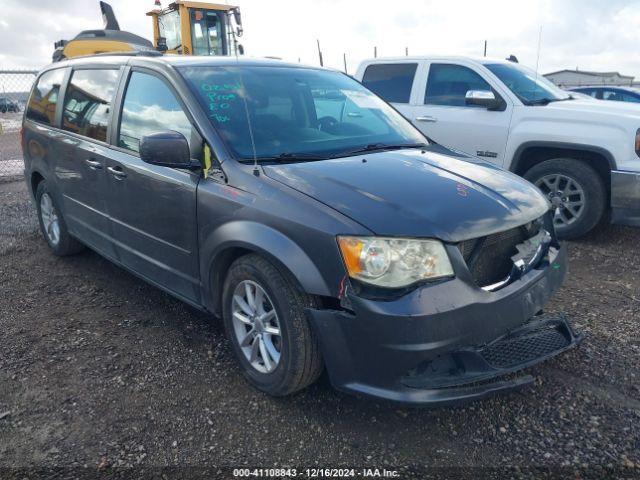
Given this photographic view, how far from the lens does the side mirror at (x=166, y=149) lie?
9.14ft

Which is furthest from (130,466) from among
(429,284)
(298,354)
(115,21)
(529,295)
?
(115,21)

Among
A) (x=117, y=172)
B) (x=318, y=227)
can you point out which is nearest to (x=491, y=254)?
(x=318, y=227)

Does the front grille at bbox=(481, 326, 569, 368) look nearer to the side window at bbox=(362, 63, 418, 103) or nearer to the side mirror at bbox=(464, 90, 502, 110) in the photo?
the side mirror at bbox=(464, 90, 502, 110)

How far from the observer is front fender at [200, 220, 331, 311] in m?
2.36

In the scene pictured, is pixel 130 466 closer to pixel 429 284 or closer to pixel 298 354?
pixel 298 354

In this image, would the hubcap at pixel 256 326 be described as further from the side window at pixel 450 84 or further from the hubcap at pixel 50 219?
the side window at pixel 450 84

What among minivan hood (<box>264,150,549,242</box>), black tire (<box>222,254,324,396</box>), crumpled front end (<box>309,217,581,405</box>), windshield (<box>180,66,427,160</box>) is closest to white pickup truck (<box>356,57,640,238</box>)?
windshield (<box>180,66,427,160</box>)

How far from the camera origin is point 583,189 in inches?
206

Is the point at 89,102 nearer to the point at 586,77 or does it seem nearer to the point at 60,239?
the point at 60,239

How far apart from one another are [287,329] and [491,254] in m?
1.05

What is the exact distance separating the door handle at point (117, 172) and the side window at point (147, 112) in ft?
0.52

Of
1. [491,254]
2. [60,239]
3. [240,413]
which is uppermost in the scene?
[491,254]

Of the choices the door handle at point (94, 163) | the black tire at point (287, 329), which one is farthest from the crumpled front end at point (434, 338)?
the door handle at point (94, 163)

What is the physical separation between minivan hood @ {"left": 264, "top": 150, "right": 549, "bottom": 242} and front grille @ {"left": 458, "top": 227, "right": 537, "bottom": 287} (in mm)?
61
